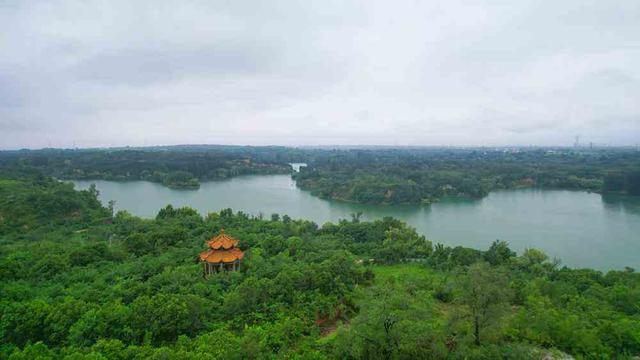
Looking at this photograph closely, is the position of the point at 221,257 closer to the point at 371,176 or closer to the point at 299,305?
the point at 299,305

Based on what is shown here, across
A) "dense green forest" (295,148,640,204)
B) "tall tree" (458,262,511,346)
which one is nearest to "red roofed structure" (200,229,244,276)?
"tall tree" (458,262,511,346)

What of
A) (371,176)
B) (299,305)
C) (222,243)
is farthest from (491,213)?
(299,305)

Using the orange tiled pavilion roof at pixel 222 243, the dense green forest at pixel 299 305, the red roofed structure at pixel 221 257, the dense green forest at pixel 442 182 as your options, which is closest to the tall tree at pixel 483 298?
the dense green forest at pixel 299 305

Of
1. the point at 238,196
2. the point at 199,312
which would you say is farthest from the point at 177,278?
the point at 238,196

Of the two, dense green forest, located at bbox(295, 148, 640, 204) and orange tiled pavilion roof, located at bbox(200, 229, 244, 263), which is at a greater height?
orange tiled pavilion roof, located at bbox(200, 229, 244, 263)

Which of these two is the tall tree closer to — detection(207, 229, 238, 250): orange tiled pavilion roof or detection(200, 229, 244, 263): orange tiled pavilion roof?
detection(200, 229, 244, 263): orange tiled pavilion roof

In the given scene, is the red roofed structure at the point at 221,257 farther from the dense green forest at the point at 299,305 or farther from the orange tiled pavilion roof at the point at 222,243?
the dense green forest at the point at 299,305
